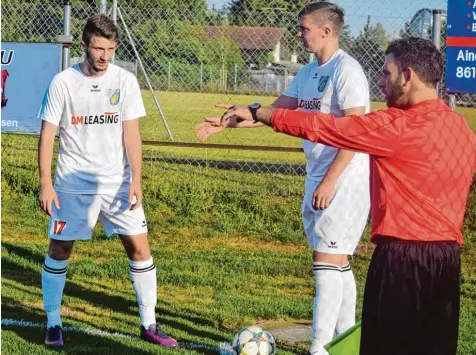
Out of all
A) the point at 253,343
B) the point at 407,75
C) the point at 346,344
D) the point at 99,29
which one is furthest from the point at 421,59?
the point at 99,29

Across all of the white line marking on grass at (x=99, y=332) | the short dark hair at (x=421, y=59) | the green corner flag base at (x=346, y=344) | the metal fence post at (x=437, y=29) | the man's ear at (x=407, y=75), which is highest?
the metal fence post at (x=437, y=29)

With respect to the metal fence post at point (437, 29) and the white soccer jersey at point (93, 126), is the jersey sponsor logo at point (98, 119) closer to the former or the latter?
the white soccer jersey at point (93, 126)

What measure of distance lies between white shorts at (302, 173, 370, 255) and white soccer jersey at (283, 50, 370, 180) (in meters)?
0.10

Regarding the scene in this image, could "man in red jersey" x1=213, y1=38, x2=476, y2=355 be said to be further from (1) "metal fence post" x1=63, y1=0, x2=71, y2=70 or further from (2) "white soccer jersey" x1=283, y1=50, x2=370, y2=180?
(1) "metal fence post" x1=63, y1=0, x2=71, y2=70

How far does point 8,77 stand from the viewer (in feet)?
38.6

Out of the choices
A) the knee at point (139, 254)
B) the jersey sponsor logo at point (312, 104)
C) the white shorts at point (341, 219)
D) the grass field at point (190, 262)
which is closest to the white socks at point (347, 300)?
the white shorts at point (341, 219)

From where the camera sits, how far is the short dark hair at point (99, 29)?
6301 millimetres

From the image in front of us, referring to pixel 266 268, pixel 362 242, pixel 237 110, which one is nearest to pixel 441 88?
pixel 362 242

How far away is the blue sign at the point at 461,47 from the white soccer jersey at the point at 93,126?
4046mm

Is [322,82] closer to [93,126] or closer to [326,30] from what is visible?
[326,30]

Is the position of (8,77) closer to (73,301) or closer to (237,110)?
(73,301)

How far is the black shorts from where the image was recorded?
162 inches

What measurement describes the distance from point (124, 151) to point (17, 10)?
759cm

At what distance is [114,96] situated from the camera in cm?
658
